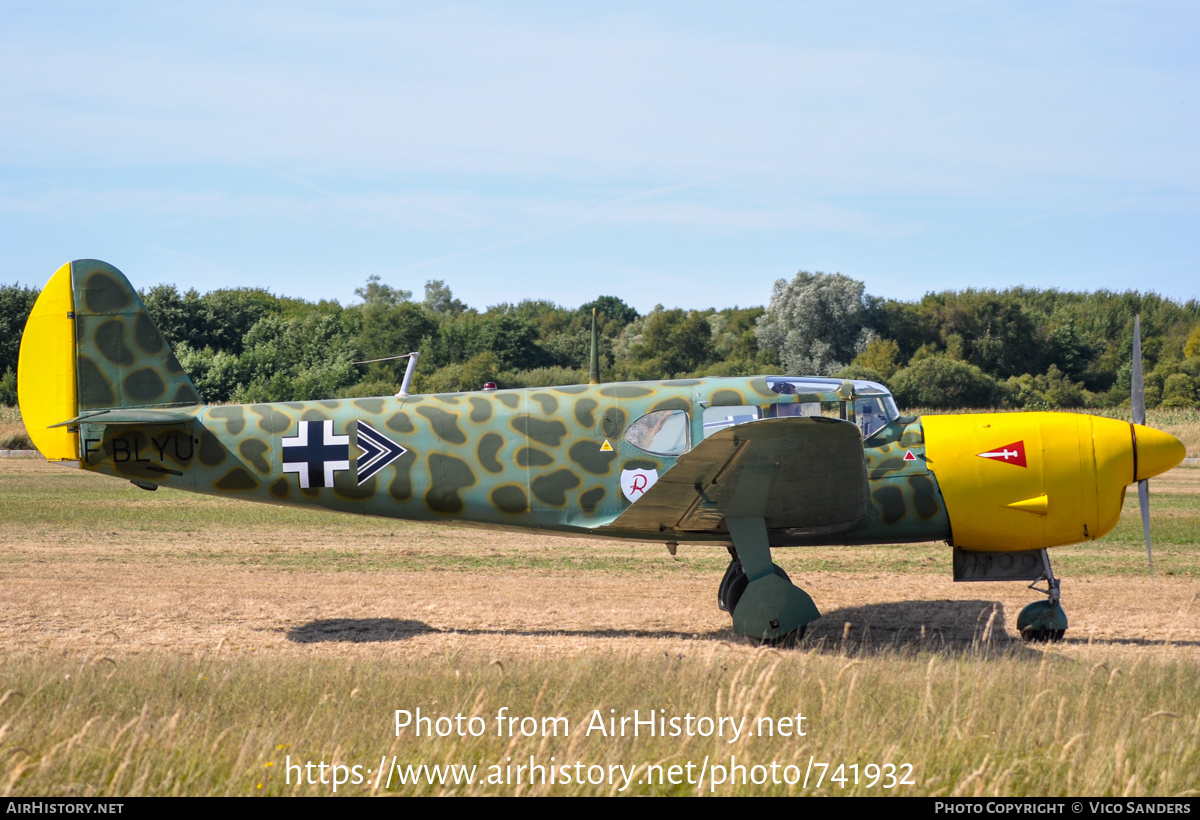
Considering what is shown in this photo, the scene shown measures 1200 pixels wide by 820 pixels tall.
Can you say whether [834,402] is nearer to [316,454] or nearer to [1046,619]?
[1046,619]

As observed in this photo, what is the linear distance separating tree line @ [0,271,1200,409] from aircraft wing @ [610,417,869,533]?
32.9m

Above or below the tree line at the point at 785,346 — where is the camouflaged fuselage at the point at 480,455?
below

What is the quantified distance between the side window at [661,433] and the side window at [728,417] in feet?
0.83

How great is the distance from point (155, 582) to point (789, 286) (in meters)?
59.2

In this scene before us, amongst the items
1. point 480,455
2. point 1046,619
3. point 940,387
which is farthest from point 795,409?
point 940,387

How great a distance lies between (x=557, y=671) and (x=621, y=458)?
2725mm

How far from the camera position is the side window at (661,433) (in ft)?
31.1

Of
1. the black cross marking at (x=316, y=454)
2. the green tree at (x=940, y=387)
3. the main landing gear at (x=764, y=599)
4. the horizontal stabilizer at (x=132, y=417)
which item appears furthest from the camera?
the green tree at (x=940, y=387)

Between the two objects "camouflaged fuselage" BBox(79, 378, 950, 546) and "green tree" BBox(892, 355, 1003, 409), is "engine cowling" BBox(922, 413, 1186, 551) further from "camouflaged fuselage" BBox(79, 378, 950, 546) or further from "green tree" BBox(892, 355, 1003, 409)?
"green tree" BBox(892, 355, 1003, 409)

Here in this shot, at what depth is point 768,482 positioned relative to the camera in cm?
876

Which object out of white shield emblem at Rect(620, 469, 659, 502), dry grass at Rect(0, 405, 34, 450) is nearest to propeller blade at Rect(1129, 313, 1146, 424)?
white shield emblem at Rect(620, 469, 659, 502)

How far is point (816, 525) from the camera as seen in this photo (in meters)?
9.41

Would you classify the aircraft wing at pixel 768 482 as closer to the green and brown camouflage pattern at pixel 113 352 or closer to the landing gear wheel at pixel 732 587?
the landing gear wheel at pixel 732 587

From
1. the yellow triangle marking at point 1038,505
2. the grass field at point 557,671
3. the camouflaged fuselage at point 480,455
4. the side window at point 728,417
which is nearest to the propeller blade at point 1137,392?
the yellow triangle marking at point 1038,505
